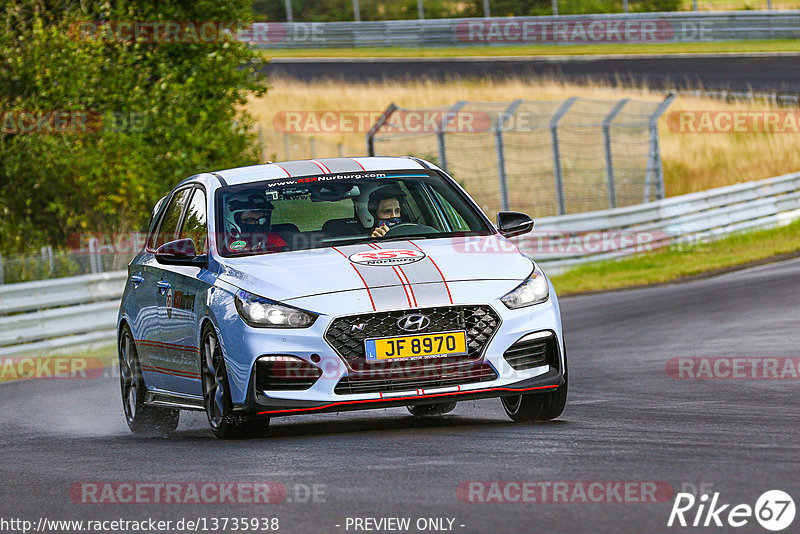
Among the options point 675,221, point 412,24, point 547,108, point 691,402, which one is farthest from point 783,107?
point 691,402

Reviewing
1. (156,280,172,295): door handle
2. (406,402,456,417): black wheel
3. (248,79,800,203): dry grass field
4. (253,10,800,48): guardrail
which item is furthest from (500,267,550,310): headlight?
(253,10,800,48): guardrail

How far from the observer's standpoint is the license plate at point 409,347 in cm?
769

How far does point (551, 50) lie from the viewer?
4700 centimetres

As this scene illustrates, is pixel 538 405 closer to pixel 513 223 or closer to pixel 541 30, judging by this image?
pixel 513 223

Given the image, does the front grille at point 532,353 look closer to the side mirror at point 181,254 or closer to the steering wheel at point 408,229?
the steering wheel at point 408,229

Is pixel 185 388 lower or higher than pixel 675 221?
higher

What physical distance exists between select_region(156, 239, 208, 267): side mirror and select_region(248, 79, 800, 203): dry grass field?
21263 millimetres

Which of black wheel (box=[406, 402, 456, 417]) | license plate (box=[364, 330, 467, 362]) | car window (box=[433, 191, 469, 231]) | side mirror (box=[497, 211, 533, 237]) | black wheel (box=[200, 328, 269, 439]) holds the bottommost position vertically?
black wheel (box=[406, 402, 456, 417])

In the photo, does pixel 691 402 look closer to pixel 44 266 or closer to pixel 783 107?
pixel 44 266

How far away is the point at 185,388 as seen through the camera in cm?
900

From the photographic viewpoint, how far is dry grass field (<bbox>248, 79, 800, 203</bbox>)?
104 ft

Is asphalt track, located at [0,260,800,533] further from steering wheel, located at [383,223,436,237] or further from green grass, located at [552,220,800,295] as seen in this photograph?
green grass, located at [552,220,800,295]

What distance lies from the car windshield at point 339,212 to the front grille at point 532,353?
1087 mm

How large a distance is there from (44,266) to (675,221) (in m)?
10.9
